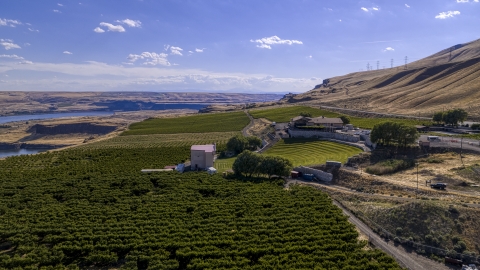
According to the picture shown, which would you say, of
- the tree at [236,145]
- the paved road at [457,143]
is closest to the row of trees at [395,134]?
the paved road at [457,143]

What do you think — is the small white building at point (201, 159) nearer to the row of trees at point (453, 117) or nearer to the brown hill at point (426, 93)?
the row of trees at point (453, 117)

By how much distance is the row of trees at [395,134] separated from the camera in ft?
171

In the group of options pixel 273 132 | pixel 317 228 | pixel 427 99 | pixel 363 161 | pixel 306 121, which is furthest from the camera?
pixel 427 99

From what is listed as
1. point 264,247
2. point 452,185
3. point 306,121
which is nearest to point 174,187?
point 264,247

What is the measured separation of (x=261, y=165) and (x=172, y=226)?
18.5 m

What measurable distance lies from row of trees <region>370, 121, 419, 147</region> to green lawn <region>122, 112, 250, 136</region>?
47888 millimetres

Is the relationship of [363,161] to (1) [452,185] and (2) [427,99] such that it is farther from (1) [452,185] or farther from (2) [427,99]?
(2) [427,99]

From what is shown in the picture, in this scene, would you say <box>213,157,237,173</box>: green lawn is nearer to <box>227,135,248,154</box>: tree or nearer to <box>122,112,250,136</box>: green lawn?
<box>227,135,248,154</box>: tree

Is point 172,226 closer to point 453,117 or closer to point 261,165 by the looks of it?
point 261,165

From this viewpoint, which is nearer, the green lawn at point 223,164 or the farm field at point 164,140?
the green lawn at point 223,164

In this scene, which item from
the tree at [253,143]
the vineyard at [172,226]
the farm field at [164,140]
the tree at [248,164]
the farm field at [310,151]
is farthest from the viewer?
the farm field at [164,140]

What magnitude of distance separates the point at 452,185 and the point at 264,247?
89.9 feet

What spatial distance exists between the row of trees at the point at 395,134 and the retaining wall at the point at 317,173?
52.6ft

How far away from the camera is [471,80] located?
118m
